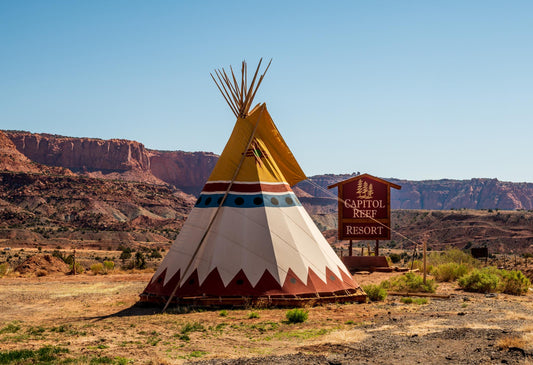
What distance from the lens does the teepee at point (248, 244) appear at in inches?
624

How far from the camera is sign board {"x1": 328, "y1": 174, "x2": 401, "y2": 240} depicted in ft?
90.5

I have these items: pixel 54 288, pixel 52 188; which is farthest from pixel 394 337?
pixel 52 188

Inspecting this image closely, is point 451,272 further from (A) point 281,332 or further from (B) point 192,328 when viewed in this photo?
(B) point 192,328

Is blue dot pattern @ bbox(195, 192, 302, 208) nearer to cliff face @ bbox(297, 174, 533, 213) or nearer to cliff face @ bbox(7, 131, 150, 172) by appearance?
cliff face @ bbox(7, 131, 150, 172)

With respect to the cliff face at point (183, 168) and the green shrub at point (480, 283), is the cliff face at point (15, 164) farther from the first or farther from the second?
the green shrub at point (480, 283)

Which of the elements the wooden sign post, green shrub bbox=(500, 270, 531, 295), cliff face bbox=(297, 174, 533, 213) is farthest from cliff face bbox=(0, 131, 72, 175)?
green shrub bbox=(500, 270, 531, 295)

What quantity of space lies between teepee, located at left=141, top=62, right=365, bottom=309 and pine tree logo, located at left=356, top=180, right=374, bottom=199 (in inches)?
401

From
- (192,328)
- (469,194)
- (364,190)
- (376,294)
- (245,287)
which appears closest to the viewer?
(192,328)

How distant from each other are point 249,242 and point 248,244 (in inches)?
2.8

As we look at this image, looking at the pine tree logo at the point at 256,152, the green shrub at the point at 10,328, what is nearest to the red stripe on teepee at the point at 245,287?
the pine tree logo at the point at 256,152

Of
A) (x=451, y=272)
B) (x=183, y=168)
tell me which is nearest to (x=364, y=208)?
(x=451, y=272)

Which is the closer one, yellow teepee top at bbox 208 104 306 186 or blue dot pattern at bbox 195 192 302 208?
blue dot pattern at bbox 195 192 302 208

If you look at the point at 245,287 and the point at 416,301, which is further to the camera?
the point at 416,301

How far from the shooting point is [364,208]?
2789 centimetres
